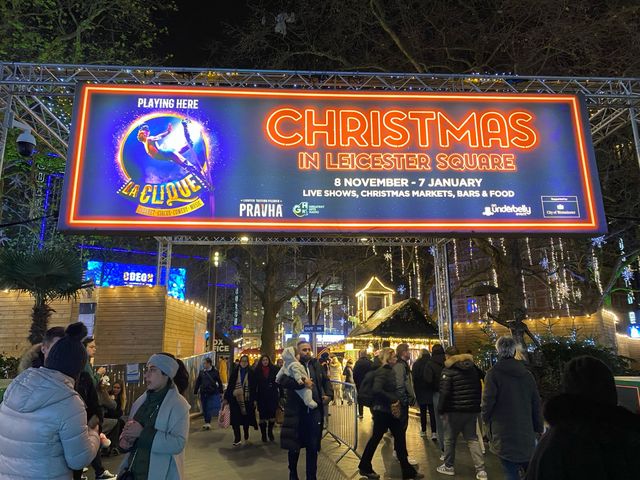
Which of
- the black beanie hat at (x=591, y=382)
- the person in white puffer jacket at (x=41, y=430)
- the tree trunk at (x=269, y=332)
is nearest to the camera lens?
the black beanie hat at (x=591, y=382)

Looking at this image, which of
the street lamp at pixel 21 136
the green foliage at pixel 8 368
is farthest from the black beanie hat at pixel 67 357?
the green foliage at pixel 8 368

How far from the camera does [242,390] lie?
9781 millimetres

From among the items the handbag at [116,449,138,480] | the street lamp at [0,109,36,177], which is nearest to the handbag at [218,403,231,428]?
the street lamp at [0,109,36,177]

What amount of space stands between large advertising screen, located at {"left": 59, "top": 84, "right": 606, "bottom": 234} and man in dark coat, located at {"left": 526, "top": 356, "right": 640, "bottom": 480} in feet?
17.8

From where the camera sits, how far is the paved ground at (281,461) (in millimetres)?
6906

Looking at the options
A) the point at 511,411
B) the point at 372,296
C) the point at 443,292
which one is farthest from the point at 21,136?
the point at 372,296

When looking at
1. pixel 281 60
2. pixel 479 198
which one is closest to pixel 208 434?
pixel 479 198

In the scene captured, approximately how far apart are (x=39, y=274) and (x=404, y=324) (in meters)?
12.2

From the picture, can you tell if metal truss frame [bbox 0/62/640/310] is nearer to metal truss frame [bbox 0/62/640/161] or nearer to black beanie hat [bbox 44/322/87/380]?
metal truss frame [bbox 0/62/640/161]

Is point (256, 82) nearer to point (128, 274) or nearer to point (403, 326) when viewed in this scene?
point (403, 326)

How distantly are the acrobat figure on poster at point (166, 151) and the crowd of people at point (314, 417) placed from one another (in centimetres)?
307

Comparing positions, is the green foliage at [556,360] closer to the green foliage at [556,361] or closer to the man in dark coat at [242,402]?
the green foliage at [556,361]

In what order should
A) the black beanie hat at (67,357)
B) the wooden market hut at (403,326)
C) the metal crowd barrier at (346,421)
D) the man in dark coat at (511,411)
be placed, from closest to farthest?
the black beanie hat at (67,357) → the man in dark coat at (511,411) → the metal crowd barrier at (346,421) → the wooden market hut at (403,326)

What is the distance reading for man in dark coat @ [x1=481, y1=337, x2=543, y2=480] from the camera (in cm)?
Answer: 475
